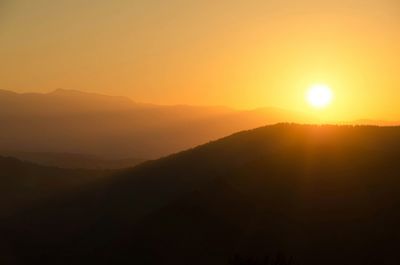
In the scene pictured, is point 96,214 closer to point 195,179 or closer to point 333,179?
point 195,179

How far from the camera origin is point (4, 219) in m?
40.3

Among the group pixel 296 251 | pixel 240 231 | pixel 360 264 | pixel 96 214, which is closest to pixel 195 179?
pixel 96 214

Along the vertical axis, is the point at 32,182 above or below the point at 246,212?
above

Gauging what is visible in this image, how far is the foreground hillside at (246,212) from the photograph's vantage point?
27.9m

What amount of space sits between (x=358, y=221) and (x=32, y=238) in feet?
62.7

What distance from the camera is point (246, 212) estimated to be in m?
31.0

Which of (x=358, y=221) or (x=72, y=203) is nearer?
(x=358, y=221)

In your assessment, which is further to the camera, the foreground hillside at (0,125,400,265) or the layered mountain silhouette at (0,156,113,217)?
the layered mountain silhouette at (0,156,113,217)

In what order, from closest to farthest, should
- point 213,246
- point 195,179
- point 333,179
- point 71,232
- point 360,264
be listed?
point 360,264, point 213,246, point 333,179, point 71,232, point 195,179

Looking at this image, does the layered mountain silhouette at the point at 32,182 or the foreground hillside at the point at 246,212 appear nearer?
the foreground hillside at the point at 246,212

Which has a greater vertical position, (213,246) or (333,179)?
(333,179)

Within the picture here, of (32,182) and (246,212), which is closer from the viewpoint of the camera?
(246,212)

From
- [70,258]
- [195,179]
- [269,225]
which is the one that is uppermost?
[195,179]

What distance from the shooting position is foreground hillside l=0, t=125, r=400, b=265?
91.5 feet
